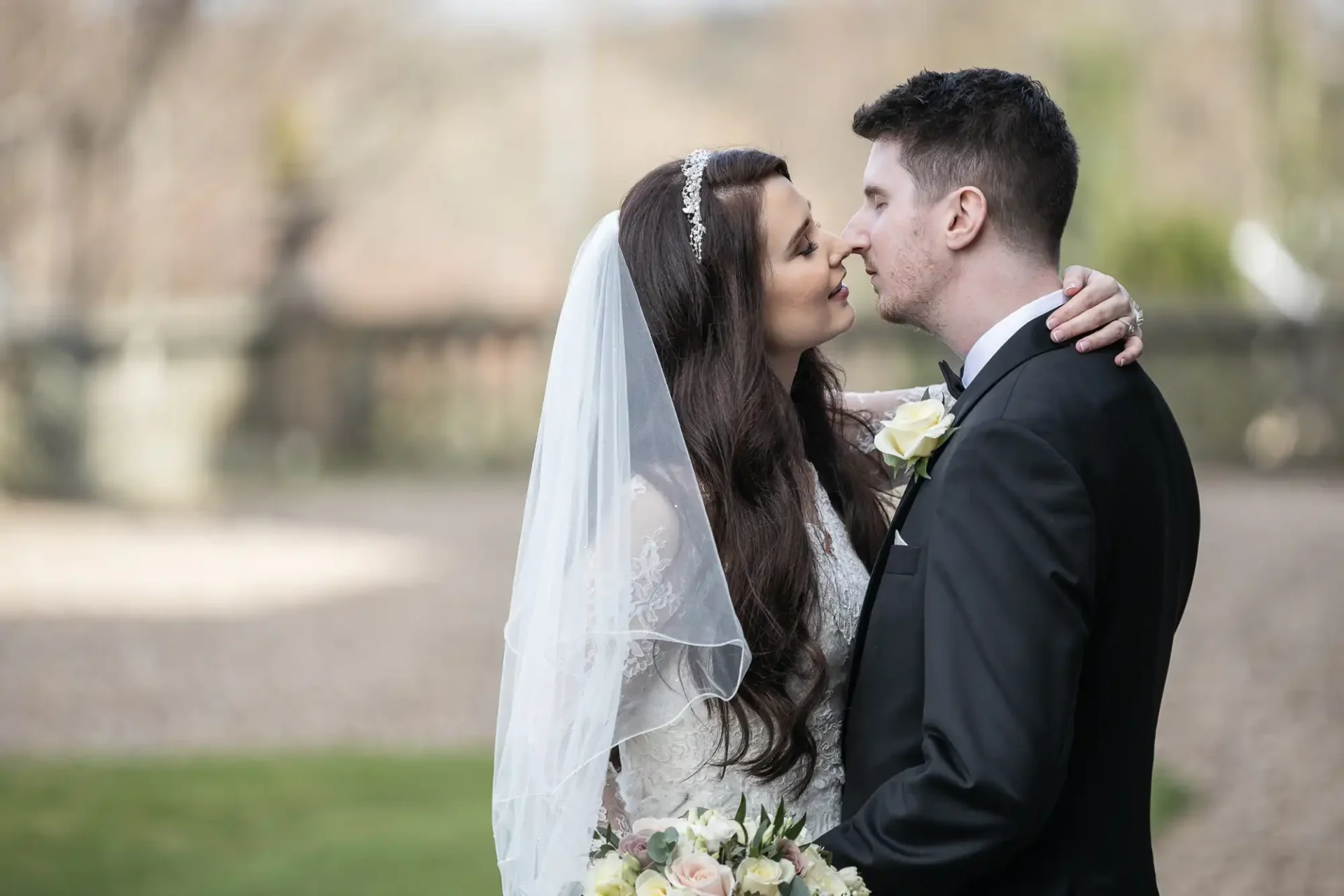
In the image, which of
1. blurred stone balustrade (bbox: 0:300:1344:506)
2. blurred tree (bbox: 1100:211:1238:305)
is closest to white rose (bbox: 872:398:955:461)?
blurred stone balustrade (bbox: 0:300:1344:506)

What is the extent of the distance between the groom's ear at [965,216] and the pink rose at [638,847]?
3.70 feet

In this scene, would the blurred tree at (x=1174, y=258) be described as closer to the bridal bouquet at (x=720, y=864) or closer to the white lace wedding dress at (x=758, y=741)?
the white lace wedding dress at (x=758, y=741)

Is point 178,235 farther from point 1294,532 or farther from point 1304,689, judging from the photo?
point 1304,689

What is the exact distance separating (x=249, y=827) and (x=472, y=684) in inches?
108

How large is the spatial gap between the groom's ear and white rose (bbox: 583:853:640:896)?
46.0 inches

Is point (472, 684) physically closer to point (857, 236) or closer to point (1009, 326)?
point (857, 236)

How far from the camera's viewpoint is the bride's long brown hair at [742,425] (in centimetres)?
277

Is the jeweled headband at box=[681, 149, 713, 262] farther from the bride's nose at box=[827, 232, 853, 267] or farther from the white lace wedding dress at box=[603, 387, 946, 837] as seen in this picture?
the white lace wedding dress at box=[603, 387, 946, 837]

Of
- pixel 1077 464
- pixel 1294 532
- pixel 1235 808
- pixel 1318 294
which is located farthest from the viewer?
pixel 1318 294

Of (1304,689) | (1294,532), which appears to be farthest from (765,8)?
(1304,689)

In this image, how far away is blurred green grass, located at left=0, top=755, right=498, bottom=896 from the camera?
5.75 metres

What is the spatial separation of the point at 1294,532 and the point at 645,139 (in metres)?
21.0

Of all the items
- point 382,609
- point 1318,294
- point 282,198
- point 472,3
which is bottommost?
point 382,609

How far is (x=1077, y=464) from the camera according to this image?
2.22 m
